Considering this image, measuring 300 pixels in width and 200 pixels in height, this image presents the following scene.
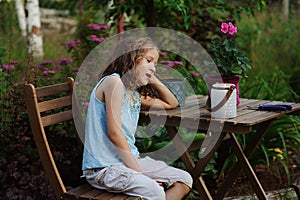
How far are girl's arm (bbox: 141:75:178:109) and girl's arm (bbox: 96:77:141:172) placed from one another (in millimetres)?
427

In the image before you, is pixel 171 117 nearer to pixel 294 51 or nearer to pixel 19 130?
pixel 19 130

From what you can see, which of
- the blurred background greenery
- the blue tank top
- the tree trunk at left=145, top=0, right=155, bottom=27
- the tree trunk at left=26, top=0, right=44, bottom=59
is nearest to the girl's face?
the blue tank top

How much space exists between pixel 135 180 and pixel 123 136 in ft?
0.82

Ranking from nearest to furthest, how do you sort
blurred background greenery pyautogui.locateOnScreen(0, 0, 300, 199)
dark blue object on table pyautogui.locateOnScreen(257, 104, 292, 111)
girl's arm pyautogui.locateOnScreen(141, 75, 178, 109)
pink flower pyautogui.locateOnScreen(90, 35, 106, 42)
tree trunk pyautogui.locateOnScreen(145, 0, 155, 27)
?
dark blue object on table pyautogui.locateOnScreen(257, 104, 292, 111)
girl's arm pyautogui.locateOnScreen(141, 75, 178, 109)
blurred background greenery pyautogui.locateOnScreen(0, 0, 300, 199)
pink flower pyautogui.locateOnScreen(90, 35, 106, 42)
tree trunk pyautogui.locateOnScreen(145, 0, 155, 27)

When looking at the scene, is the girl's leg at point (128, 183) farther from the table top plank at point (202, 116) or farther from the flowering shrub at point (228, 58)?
the flowering shrub at point (228, 58)

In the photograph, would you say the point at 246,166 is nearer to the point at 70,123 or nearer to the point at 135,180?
the point at 135,180

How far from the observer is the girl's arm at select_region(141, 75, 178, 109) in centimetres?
324

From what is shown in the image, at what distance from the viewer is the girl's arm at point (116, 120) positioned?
9.20 ft

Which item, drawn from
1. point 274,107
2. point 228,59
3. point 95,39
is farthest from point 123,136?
point 95,39

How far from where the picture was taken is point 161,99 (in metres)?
3.26

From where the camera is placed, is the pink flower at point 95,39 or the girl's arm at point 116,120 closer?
the girl's arm at point 116,120

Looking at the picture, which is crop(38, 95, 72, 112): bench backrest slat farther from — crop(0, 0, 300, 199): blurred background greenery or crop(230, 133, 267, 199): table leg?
crop(230, 133, 267, 199): table leg

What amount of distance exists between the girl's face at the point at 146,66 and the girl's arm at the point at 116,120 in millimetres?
191

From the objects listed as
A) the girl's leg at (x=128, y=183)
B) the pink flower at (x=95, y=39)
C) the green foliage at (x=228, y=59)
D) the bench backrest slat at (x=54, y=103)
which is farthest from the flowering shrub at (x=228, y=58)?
the pink flower at (x=95, y=39)
